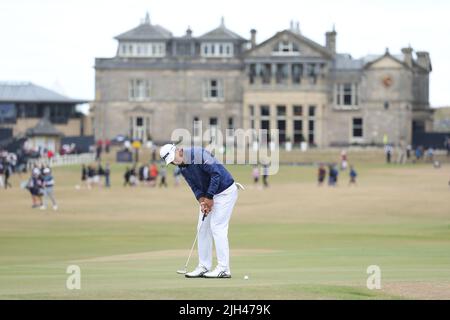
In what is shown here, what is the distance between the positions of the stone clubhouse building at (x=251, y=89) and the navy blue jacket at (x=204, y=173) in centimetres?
10085

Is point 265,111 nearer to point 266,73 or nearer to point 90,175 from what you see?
point 266,73

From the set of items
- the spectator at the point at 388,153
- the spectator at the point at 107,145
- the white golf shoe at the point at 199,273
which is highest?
the spectator at the point at 107,145

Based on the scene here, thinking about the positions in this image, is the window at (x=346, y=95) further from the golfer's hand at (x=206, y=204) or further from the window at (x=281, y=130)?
the golfer's hand at (x=206, y=204)

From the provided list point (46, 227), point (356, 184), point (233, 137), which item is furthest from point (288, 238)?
point (233, 137)

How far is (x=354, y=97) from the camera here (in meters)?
126

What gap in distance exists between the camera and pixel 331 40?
423 ft

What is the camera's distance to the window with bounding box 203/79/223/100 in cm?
12706

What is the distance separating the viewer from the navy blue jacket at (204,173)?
22.2 m

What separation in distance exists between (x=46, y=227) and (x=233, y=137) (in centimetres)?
7557

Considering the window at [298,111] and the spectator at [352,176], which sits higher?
the window at [298,111]


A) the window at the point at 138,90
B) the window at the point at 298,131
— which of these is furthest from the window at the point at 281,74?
the window at the point at 138,90

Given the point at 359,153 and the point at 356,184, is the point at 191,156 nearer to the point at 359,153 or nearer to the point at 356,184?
the point at 356,184

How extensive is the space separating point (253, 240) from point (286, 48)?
276ft

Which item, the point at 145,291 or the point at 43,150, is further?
the point at 43,150
